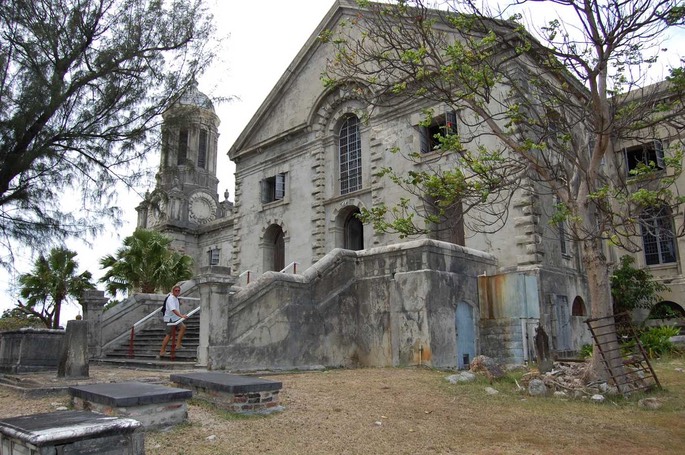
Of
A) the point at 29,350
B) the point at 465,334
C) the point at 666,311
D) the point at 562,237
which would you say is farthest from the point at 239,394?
the point at 666,311

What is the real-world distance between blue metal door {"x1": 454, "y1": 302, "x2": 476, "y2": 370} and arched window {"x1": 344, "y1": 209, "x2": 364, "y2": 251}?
6780 mm

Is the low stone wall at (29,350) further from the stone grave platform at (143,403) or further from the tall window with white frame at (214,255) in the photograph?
the tall window with white frame at (214,255)

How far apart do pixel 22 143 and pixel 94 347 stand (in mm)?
7165

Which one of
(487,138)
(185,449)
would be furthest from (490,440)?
(487,138)

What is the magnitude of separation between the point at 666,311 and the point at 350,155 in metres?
11.8

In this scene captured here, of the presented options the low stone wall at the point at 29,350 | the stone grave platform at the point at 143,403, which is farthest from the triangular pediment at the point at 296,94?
the stone grave platform at the point at 143,403

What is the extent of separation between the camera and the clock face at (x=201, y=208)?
1495 inches

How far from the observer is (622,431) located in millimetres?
6559

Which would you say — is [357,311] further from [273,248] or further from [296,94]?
[296,94]

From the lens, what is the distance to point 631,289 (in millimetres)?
18234

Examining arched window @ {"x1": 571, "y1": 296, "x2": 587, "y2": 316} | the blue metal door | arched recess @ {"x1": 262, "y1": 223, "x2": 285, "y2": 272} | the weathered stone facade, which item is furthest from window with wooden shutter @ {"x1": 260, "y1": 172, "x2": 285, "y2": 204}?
arched window @ {"x1": 571, "y1": 296, "x2": 587, "y2": 316}

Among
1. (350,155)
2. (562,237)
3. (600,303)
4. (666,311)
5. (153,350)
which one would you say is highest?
(350,155)

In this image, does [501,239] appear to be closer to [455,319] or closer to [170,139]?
[455,319]

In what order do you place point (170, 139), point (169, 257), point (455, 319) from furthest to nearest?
point (169, 257) → point (455, 319) → point (170, 139)
